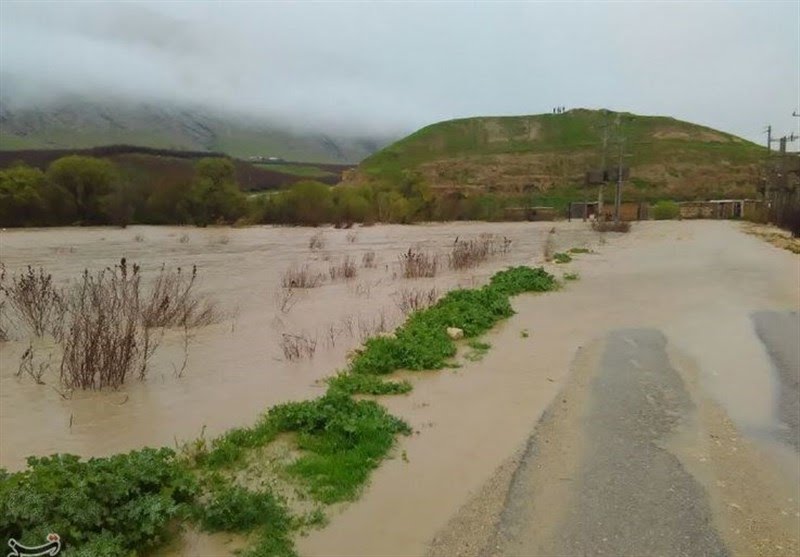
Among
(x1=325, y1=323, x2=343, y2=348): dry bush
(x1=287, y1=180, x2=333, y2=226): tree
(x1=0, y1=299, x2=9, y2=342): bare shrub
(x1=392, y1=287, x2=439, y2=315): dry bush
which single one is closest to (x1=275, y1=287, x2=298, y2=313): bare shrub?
(x1=325, y1=323, x2=343, y2=348): dry bush

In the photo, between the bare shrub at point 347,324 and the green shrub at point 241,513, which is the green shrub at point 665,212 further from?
the green shrub at point 241,513

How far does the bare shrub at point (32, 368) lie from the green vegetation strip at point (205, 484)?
13.2ft

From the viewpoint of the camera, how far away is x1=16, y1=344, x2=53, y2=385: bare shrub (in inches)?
371

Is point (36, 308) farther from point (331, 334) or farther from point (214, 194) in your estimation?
point (214, 194)

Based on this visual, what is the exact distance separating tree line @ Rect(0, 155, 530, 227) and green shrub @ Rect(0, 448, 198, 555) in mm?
49910

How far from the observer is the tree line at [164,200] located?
48625 mm

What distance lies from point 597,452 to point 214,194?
5201 centimetres

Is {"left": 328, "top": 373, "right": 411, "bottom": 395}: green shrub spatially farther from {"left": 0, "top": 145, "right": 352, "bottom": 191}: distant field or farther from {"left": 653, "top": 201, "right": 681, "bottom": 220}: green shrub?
{"left": 653, "top": 201, "right": 681, "bottom": 220}: green shrub

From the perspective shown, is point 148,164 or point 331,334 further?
point 148,164

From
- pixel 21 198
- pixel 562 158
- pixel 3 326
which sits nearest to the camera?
pixel 3 326

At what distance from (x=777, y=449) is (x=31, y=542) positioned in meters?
6.87

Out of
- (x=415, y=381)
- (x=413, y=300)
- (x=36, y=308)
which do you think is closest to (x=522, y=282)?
(x=413, y=300)

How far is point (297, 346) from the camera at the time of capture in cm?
1126

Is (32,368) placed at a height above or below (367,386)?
below
